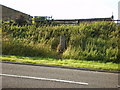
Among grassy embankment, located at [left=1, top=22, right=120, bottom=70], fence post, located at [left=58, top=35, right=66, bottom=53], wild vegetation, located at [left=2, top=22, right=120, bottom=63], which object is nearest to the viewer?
grassy embankment, located at [left=1, top=22, right=120, bottom=70]

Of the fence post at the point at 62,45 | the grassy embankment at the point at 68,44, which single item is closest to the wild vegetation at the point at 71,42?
the grassy embankment at the point at 68,44

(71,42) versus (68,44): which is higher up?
(71,42)

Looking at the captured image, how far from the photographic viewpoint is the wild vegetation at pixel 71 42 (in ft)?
35.6

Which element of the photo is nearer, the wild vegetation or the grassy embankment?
the grassy embankment

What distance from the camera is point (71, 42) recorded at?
1259 cm

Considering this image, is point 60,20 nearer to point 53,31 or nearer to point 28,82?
point 53,31

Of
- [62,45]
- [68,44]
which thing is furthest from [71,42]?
[62,45]

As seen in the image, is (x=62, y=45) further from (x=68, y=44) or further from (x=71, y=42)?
(x=71, y=42)

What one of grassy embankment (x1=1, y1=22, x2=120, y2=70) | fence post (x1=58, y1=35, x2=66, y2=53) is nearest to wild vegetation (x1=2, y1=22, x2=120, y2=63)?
grassy embankment (x1=1, y1=22, x2=120, y2=70)

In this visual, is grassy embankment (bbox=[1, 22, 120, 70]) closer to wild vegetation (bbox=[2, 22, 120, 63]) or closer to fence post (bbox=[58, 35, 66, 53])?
wild vegetation (bbox=[2, 22, 120, 63])

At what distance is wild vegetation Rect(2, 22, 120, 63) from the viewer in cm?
1085

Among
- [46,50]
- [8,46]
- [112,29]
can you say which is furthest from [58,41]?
[112,29]

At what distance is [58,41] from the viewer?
43.4 feet

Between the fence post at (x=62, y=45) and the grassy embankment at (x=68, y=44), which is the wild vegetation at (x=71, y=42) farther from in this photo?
the fence post at (x=62, y=45)
